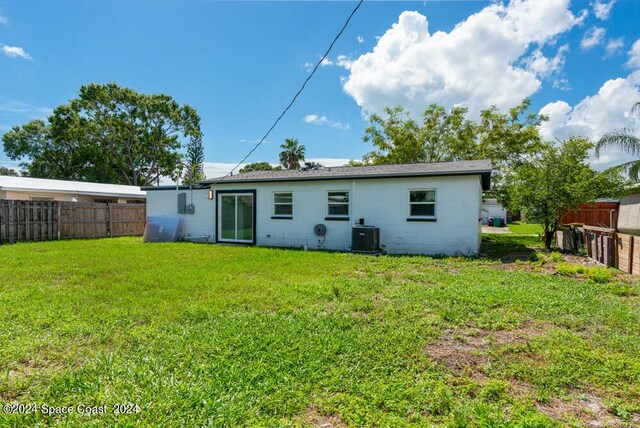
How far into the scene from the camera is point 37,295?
5371 mm

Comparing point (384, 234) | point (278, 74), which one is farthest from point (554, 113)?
point (278, 74)

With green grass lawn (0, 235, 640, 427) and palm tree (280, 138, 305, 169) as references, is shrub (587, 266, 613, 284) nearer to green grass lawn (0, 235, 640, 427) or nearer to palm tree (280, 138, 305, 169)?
green grass lawn (0, 235, 640, 427)

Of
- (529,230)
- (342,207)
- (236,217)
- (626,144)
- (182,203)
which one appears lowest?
(529,230)

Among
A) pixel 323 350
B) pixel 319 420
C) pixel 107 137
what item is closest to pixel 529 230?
pixel 323 350

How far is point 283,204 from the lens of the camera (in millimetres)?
13398

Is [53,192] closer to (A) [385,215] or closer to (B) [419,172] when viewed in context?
(A) [385,215]

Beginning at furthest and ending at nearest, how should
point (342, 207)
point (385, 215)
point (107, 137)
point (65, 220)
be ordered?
1. point (107, 137)
2. point (65, 220)
3. point (342, 207)
4. point (385, 215)

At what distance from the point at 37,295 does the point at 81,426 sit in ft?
14.1

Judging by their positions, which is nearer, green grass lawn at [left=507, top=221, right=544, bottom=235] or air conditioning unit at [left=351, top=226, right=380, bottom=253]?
air conditioning unit at [left=351, top=226, right=380, bottom=253]

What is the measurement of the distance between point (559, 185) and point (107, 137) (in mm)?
36873

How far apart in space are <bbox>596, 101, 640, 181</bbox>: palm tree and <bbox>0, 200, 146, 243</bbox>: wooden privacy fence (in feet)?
76.5

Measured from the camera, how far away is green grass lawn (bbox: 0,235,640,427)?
8.13 ft

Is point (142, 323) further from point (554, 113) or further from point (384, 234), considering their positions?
point (554, 113)

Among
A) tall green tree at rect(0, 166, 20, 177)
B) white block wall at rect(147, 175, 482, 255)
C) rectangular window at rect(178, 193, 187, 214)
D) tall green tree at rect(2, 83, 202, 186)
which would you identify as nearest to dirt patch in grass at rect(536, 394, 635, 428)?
white block wall at rect(147, 175, 482, 255)
